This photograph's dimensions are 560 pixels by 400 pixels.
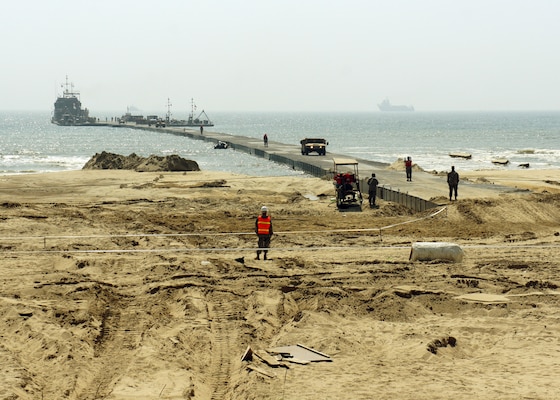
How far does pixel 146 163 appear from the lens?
52.9 m

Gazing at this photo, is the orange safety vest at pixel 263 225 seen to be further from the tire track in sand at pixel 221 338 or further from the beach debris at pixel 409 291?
the beach debris at pixel 409 291

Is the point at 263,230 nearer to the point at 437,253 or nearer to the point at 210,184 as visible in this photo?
the point at 437,253

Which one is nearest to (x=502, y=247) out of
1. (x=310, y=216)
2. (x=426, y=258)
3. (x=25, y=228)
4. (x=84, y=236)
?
(x=426, y=258)

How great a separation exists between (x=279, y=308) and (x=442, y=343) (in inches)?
128

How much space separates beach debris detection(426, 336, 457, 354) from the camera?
12234 mm

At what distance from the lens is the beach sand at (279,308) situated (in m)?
10.8

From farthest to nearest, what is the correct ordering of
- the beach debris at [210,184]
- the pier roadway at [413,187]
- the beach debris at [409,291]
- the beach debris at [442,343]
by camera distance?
1. the beach debris at [210,184]
2. the pier roadway at [413,187]
3. the beach debris at [409,291]
4. the beach debris at [442,343]

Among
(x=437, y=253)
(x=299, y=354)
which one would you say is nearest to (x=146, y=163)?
(x=437, y=253)

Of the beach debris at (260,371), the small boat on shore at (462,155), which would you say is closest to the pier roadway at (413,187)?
the beach debris at (260,371)

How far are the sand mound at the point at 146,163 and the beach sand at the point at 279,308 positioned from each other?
2455cm

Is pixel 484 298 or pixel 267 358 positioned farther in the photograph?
pixel 484 298

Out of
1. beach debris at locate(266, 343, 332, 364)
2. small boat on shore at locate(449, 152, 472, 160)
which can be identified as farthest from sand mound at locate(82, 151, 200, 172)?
beach debris at locate(266, 343, 332, 364)

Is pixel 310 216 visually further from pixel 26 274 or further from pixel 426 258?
pixel 26 274

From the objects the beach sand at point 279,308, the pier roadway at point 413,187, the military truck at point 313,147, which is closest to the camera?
the beach sand at point 279,308
